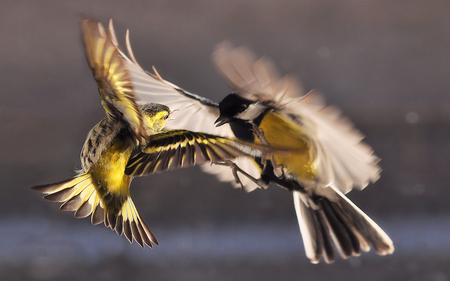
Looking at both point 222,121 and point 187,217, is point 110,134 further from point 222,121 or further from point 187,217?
point 187,217

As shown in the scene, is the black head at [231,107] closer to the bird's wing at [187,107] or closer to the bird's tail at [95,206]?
the bird's wing at [187,107]

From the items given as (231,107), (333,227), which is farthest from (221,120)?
(333,227)

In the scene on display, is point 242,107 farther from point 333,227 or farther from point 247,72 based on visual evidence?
point 333,227

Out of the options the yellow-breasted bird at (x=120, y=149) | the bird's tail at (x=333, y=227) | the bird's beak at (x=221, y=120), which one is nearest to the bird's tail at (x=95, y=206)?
the yellow-breasted bird at (x=120, y=149)

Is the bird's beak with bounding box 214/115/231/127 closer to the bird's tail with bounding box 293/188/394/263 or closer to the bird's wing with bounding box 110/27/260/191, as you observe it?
the bird's wing with bounding box 110/27/260/191

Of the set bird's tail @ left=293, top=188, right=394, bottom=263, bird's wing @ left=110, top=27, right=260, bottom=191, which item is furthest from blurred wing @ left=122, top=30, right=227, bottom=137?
bird's tail @ left=293, top=188, right=394, bottom=263

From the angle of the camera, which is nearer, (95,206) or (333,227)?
(95,206)

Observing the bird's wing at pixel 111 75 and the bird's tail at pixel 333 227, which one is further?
the bird's tail at pixel 333 227
